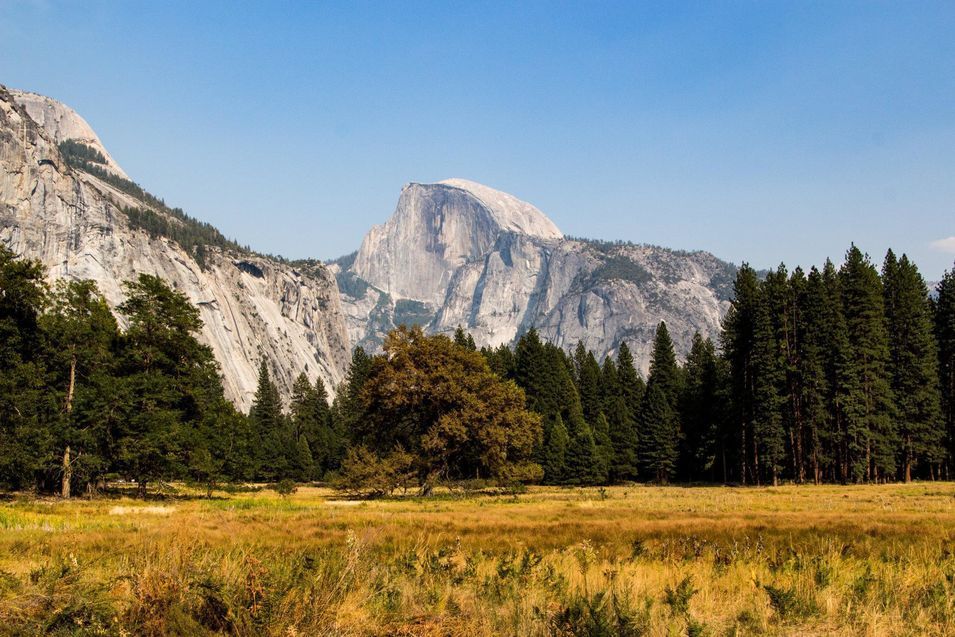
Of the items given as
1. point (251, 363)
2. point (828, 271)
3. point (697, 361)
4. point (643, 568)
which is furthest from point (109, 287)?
point (643, 568)

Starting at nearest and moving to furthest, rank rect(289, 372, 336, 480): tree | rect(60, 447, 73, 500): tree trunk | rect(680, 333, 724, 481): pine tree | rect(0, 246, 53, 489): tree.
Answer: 1. rect(0, 246, 53, 489): tree
2. rect(60, 447, 73, 500): tree trunk
3. rect(680, 333, 724, 481): pine tree
4. rect(289, 372, 336, 480): tree

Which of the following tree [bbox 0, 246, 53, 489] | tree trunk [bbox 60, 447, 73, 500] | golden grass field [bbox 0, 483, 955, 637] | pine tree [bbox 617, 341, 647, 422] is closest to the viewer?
golden grass field [bbox 0, 483, 955, 637]

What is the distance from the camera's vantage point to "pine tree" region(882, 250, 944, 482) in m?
53.5

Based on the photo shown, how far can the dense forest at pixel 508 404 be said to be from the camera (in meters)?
37.2

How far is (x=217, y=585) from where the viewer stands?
676 cm

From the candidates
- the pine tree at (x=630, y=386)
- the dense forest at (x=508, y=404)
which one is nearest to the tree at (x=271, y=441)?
the dense forest at (x=508, y=404)

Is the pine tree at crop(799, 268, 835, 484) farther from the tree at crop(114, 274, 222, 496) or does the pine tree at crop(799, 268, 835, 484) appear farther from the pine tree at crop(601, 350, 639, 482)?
the tree at crop(114, 274, 222, 496)

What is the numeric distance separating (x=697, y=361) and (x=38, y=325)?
8251 cm

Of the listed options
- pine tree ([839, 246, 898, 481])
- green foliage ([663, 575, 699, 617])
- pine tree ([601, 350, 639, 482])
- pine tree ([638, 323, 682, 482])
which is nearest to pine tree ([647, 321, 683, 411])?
pine tree ([638, 323, 682, 482])

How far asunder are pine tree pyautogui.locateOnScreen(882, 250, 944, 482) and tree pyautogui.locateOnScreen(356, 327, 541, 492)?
1197 inches

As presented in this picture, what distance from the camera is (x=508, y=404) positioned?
48.9 metres

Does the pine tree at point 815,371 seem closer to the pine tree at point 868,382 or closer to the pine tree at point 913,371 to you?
the pine tree at point 868,382

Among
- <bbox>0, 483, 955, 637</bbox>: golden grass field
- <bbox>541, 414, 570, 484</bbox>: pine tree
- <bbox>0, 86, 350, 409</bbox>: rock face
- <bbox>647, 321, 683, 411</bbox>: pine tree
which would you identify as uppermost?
<bbox>0, 86, 350, 409</bbox>: rock face

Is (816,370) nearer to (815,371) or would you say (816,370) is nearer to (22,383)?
(815,371)
